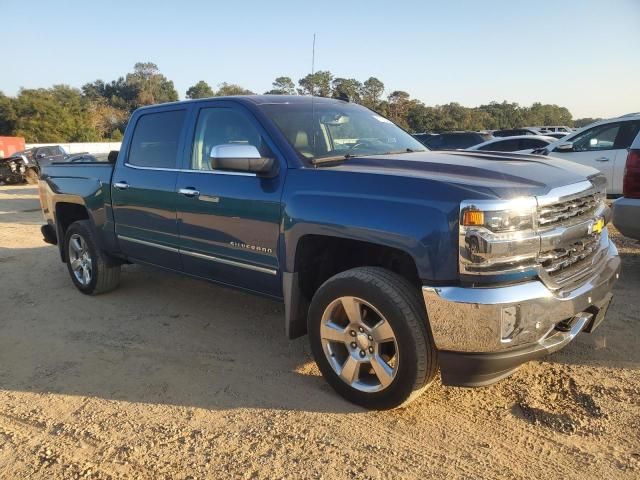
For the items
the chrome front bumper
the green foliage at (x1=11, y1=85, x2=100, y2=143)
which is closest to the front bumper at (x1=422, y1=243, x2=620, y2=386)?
the chrome front bumper

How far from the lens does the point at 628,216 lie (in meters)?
4.87

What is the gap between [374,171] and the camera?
3053mm

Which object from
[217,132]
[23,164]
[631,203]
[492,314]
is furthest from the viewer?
[23,164]

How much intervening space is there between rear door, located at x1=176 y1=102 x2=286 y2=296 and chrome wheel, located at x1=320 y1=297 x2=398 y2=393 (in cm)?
55

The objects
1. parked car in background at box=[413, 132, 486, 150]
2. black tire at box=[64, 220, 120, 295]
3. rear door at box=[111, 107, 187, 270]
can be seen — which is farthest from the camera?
parked car in background at box=[413, 132, 486, 150]

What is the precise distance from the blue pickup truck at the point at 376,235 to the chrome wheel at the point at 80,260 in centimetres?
124

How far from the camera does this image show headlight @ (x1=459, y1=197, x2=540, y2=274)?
2.53 metres

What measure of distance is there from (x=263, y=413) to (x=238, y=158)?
1.56m

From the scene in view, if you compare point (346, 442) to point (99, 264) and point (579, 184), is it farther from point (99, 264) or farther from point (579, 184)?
point (99, 264)

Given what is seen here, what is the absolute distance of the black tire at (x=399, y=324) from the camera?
278cm

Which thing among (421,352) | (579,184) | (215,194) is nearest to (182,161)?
(215,194)

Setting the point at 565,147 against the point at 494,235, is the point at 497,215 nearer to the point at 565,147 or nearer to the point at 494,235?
the point at 494,235

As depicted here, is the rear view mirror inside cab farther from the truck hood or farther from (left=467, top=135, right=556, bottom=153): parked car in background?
(left=467, top=135, right=556, bottom=153): parked car in background

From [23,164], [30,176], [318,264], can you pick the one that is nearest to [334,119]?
[318,264]
